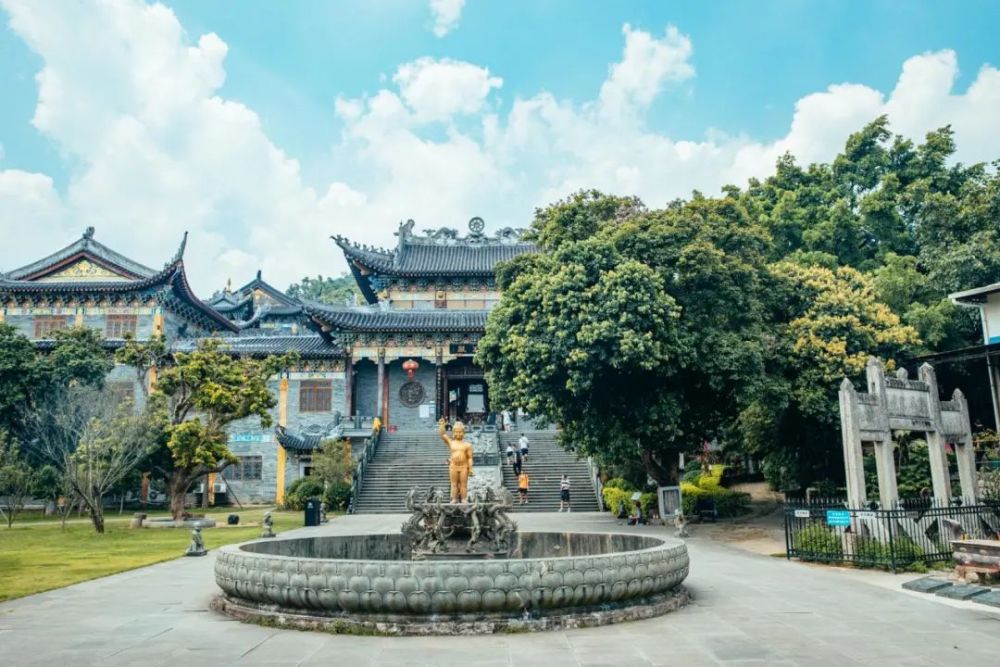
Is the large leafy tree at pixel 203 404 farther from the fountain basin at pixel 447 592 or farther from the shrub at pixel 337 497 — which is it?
the fountain basin at pixel 447 592

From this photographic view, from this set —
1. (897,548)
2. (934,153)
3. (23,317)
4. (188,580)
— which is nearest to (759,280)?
(897,548)

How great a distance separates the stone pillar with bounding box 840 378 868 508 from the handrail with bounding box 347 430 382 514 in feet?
56.5

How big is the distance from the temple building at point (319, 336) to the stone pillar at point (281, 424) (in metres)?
0.05

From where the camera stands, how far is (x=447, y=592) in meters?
7.36

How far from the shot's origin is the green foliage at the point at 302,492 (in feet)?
96.2

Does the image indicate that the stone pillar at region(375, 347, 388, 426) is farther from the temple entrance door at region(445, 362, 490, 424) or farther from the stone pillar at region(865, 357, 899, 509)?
the stone pillar at region(865, 357, 899, 509)

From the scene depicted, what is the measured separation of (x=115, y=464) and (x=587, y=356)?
1433 cm

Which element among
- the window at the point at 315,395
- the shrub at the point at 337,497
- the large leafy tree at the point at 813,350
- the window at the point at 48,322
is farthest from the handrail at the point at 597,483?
the window at the point at 48,322

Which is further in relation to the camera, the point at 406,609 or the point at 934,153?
the point at 934,153

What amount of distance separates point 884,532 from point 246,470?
1162 inches

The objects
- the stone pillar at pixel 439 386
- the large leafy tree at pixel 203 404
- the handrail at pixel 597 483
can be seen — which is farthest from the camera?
the stone pillar at pixel 439 386

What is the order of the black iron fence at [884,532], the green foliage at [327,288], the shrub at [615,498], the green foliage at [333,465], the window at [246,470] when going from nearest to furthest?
1. the black iron fence at [884,532]
2. the shrub at [615,498]
3. the green foliage at [333,465]
4. the window at [246,470]
5. the green foliage at [327,288]

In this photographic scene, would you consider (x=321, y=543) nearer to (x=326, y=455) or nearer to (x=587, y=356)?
(x=587, y=356)

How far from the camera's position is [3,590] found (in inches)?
419
